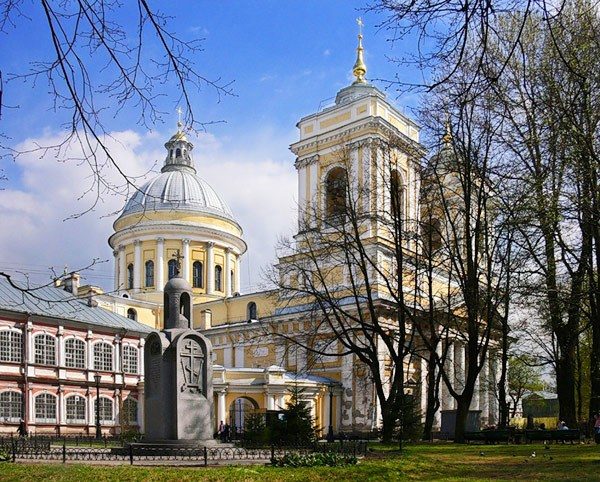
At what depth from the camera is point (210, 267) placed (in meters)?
62.5

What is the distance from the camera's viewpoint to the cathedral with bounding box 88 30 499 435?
4175 centimetres

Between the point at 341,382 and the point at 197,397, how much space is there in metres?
26.4

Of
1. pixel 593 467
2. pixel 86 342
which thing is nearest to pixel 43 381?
pixel 86 342

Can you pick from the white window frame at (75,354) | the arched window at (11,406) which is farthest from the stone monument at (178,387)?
Result: the white window frame at (75,354)

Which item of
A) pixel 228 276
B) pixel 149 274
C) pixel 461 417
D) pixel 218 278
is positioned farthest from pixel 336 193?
pixel 149 274

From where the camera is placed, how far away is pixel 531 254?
20328 mm

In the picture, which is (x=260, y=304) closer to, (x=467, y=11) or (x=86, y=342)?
(x=86, y=342)

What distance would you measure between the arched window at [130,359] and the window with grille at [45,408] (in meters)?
5.75

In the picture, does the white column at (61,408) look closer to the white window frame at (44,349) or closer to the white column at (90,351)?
the white window frame at (44,349)

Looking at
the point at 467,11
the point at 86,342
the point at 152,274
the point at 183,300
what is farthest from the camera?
the point at 152,274

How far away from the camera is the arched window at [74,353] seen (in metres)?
44.1

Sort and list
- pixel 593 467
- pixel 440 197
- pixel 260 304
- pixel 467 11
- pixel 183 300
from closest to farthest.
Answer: pixel 467 11
pixel 593 467
pixel 183 300
pixel 440 197
pixel 260 304

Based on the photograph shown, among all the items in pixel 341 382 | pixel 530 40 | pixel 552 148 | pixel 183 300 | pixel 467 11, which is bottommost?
pixel 341 382

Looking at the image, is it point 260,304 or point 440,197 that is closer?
point 440,197
